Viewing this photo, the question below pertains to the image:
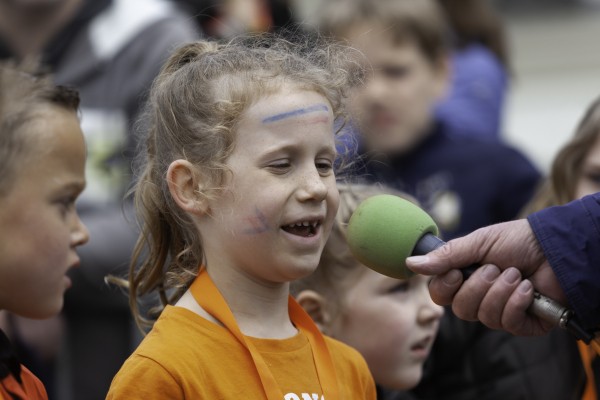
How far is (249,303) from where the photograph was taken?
2.87 meters

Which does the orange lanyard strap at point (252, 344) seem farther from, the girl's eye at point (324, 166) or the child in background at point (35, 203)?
the child in background at point (35, 203)

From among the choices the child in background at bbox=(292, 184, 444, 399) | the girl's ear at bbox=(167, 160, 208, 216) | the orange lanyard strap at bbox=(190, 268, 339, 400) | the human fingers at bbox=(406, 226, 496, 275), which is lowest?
the child in background at bbox=(292, 184, 444, 399)

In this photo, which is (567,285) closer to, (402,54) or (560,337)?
(560,337)

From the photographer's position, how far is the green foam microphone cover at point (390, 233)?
2.82m

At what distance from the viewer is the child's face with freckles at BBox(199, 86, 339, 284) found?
2773 millimetres

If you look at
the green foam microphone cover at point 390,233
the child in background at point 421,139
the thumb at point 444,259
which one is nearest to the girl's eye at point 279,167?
the green foam microphone cover at point 390,233

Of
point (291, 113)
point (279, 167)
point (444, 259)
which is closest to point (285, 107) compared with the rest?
point (291, 113)

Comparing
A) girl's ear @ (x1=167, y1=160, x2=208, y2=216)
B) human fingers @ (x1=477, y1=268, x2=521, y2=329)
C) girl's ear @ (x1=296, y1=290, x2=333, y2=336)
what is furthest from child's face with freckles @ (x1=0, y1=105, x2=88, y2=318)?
human fingers @ (x1=477, y1=268, x2=521, y2=329)

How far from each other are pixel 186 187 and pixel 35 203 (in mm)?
521

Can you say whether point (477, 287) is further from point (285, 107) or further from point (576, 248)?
point (285, 107)

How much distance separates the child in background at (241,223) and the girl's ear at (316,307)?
682 millimetres

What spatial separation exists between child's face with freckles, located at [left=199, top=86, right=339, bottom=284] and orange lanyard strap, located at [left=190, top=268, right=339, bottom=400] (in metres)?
0.09

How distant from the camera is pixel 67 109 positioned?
10.8 ft

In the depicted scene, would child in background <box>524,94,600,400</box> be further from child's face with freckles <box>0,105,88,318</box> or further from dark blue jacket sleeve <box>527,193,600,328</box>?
child's face with freckles <box>0,105,88,318</box>
